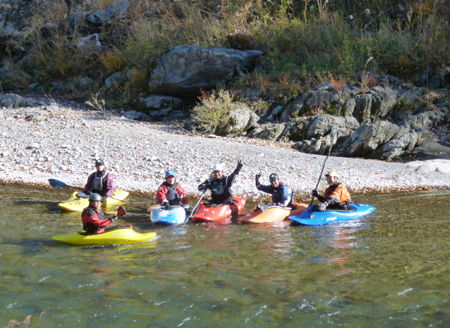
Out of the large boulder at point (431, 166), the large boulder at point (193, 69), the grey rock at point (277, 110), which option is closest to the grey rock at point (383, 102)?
the grey rock at point (277, 110)

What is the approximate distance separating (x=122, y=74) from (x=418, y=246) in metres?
15.9

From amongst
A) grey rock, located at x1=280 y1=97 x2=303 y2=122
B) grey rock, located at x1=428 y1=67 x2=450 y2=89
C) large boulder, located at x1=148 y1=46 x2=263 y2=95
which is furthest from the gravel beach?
grey rock, located at x1=428 y1=67 x2=450 y2=89

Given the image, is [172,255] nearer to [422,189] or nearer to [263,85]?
[422,189]

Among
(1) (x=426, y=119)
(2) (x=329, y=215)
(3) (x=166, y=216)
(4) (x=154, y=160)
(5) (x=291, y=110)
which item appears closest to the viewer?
(3) (x=166, y=216)

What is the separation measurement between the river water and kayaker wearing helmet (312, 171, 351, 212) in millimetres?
495

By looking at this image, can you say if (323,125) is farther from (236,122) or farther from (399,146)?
(236,122)

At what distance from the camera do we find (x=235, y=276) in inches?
208

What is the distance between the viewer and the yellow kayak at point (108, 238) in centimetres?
651

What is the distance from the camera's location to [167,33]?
1909 cm

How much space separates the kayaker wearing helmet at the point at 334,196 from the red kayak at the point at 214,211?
1718 millimetres

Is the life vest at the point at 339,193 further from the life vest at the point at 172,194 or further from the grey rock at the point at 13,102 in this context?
the grey rock at the point at 13,102

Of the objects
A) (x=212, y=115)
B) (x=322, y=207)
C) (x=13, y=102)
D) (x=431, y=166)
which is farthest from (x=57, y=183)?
(x=431, y=166)

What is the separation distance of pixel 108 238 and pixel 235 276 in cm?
235

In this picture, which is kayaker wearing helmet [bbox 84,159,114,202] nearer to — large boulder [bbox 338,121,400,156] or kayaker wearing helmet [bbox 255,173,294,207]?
kayaker wearing helmet [bbox 255,173,294,207]
